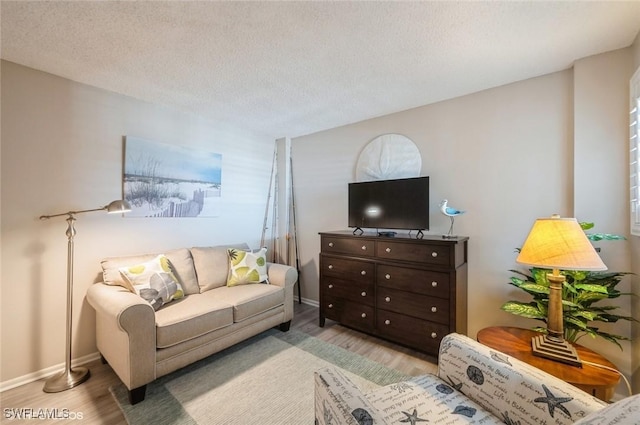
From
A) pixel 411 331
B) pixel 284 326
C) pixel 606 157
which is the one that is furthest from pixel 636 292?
pixel 284 326

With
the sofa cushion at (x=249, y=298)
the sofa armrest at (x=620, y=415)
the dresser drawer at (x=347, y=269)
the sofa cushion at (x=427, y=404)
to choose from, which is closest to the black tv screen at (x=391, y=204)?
the dresser drawer at (x=347, y=269)

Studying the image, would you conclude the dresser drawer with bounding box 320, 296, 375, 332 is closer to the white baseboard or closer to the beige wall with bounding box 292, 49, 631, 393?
A: the beige wall with bounding box 292, 49, 631, 393

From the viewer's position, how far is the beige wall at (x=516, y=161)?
1.84m

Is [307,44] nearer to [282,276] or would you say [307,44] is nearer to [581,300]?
[282,276]

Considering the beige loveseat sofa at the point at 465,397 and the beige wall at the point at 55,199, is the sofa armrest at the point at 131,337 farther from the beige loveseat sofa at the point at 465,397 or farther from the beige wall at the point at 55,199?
the beige loveseat sofa at the point at 465,397

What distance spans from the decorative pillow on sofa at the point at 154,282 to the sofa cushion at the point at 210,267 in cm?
30

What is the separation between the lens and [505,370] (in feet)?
3.65

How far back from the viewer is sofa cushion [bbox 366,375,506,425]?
42.3 inches

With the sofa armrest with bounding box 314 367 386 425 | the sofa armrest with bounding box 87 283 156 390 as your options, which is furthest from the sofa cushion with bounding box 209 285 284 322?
the sofa armrest with bounding box 314 367 386 425

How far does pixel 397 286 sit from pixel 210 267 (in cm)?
188

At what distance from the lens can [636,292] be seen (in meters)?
1.70

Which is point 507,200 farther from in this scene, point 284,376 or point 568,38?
point 284,376

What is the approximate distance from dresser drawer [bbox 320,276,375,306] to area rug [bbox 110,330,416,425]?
496 mm

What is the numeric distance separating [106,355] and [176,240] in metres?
1.16
